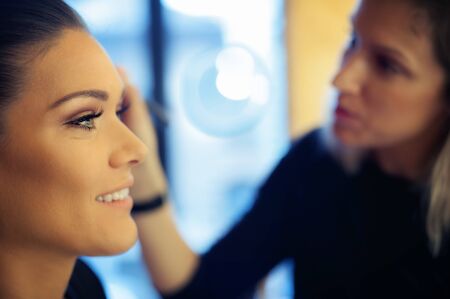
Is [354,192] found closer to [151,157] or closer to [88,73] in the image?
[151,157]

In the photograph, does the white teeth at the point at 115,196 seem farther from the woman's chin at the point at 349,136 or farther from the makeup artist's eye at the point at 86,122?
the woman's chin at the point at 349,136

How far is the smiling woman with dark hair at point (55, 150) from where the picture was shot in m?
0.56

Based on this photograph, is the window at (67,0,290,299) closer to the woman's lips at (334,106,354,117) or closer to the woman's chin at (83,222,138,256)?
the woman's lips at (334,106,354,117)

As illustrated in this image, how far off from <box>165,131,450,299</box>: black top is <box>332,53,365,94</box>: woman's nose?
0.71 feet

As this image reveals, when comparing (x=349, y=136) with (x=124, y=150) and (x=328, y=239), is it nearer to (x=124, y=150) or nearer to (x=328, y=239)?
(x=328, y=239)

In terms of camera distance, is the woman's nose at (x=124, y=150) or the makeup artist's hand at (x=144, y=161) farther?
the makeup artist's hand at (x=144, y=161)

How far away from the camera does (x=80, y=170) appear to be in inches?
22.6

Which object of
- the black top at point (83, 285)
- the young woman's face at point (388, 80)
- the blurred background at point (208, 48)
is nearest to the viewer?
the black top at point (83, 285)

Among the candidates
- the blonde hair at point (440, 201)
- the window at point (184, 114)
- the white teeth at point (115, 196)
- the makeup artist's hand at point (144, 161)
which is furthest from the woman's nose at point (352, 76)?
the window at point (184, 114)

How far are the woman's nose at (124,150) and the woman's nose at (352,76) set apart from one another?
427 millimetres

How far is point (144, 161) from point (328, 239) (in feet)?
1.38

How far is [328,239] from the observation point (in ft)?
3.26

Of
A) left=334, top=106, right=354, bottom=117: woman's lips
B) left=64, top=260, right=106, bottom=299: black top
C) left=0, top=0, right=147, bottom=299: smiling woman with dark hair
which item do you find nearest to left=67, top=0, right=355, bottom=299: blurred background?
left=334, top=106, right=354, bottom=117: woman's lips

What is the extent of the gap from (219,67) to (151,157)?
34 cm
